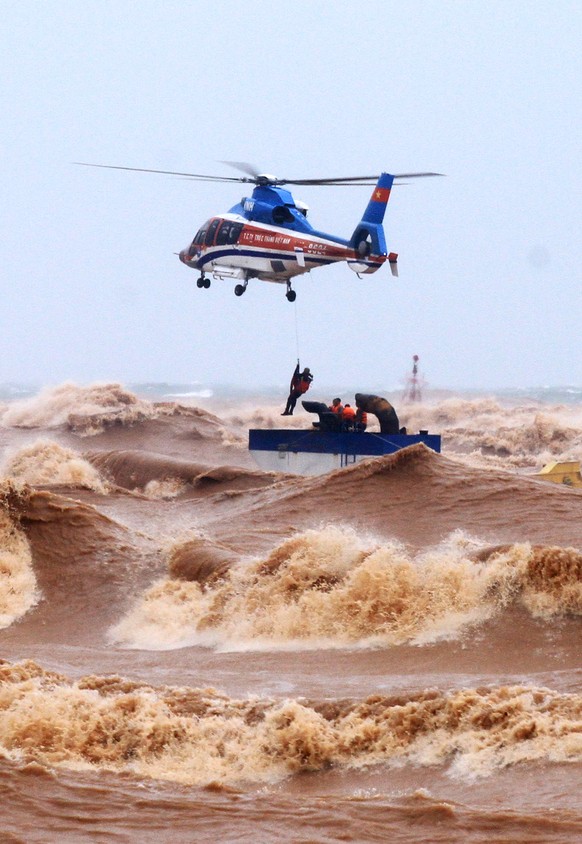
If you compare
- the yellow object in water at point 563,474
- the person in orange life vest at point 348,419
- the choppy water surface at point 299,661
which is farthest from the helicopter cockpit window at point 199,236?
the yellow object in water at point 563,474

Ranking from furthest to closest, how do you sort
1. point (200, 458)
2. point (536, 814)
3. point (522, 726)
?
point (200, 458), point (522, 726), point (536, 814)

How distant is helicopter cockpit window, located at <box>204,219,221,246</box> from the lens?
33.6m

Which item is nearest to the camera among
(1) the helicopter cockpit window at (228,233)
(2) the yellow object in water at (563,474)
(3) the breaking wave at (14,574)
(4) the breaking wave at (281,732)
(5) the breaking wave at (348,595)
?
(4) the breaking wave at (281,732)

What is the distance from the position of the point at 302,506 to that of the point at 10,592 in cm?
582

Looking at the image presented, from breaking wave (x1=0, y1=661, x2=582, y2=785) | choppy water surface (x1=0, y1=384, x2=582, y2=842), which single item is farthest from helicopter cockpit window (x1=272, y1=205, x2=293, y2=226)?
breaking wave (x1=0, y1=661, x2=582, y2=785)

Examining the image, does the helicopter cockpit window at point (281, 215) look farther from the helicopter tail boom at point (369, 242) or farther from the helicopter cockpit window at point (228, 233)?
the helicopter tail boom at point (369, 242)

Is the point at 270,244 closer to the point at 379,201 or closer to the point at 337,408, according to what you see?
the point at 379,201

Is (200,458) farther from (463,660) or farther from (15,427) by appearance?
(463,660)

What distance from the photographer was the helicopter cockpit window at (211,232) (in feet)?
110

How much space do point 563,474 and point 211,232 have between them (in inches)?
470

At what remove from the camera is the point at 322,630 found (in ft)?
47.8

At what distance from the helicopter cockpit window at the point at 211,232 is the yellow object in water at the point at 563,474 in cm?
1141

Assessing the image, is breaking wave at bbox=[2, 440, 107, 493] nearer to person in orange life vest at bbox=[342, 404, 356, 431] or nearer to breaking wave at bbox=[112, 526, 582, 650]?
person in orange life vest at bbox=[342, 404, 356, 431]

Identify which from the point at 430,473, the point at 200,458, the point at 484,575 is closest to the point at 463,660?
the point at 484,575
